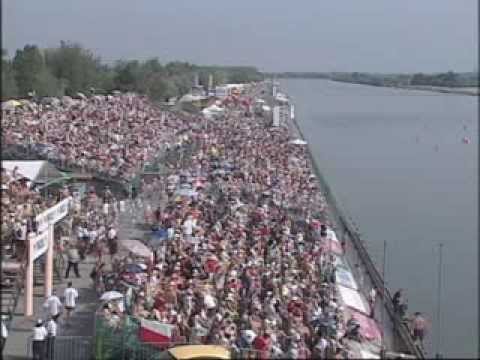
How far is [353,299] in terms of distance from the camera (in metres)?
13.8

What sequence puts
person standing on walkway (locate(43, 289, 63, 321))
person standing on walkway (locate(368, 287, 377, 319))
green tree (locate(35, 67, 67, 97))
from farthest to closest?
green tree (locate(35, 67, 67, 97))
person standing on walkway (locate(368, 287, 377, 319))
person standing on walkway (locate(43, 289, 63, 321))

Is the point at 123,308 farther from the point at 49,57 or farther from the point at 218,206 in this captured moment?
the point at 49,57

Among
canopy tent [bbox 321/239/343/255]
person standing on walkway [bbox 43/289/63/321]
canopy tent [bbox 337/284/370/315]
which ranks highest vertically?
person standing on walkway [bbox 43/289/63/321]

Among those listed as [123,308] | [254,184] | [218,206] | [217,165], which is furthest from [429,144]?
[123,308]

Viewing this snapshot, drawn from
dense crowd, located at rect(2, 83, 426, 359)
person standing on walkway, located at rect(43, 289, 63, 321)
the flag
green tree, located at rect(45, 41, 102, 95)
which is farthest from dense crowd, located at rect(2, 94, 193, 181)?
green tree, located at rect(45, 41, 102, 95)

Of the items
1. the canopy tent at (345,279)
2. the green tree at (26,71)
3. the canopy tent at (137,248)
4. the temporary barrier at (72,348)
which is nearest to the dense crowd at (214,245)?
the canopy tent at (137,248)

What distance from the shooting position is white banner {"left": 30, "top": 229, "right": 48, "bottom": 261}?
1131 centimetres

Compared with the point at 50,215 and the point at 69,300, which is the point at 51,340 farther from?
the point at 50,215

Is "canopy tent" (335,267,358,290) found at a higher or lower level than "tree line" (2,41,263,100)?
lower

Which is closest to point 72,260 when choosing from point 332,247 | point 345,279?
point 345,279

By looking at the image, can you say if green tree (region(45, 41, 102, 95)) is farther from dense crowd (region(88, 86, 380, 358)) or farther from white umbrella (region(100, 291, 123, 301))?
white umbrella (region(100, 291, 123, 301))

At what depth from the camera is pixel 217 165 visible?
91.4ft

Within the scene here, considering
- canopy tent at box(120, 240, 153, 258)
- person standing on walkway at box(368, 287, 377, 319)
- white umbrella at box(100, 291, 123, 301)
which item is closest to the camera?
white umbrella at box(100, 291, 123, 301)

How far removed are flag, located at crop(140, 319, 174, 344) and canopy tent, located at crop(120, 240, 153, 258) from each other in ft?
13.5
